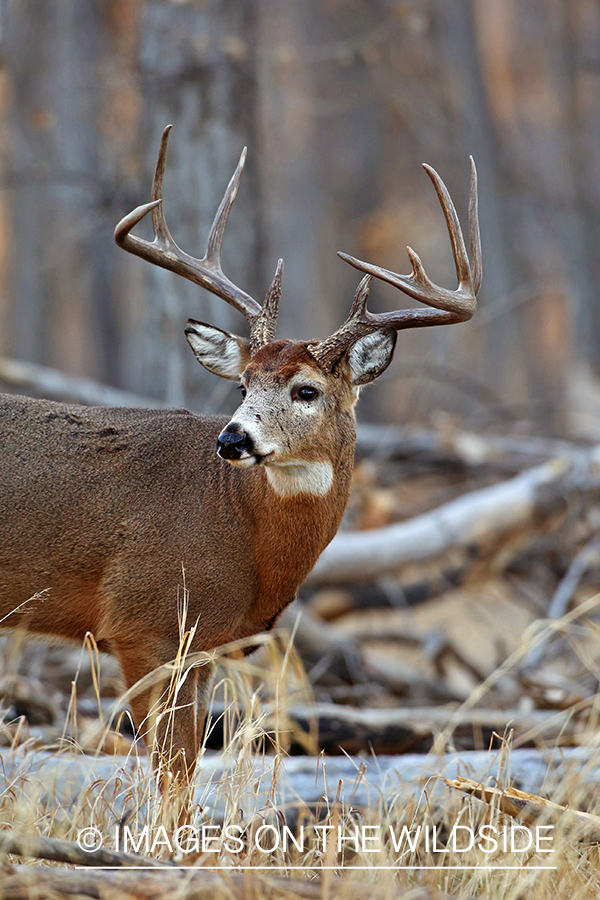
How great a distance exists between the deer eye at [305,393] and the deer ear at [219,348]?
0.47 m

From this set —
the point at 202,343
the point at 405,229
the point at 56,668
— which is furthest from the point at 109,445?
the point at 405,229

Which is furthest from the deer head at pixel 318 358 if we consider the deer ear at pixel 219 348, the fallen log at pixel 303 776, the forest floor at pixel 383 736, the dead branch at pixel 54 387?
the dead branch at pixel 54 387

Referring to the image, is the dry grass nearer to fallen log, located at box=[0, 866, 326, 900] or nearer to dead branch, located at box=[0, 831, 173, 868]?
fallen log, located at box=[0, 866, 326, 900]

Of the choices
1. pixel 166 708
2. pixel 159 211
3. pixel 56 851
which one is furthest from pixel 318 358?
pixel 56 851

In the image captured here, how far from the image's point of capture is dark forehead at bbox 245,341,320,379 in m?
4.56

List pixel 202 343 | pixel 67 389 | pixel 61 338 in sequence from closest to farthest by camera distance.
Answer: pixel 202 343
pixel 67 389
pixel 61 338

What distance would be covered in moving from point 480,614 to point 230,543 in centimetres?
645

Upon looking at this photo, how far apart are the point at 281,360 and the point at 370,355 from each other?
1.36 ft

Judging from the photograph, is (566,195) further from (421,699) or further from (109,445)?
(109,445)

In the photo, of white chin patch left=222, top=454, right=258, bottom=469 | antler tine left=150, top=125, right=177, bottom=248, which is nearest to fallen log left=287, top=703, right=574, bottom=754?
white chin patch left=222, top=454, right=258, bottom=469

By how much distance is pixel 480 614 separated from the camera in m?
10.5

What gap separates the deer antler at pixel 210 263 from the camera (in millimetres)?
4684

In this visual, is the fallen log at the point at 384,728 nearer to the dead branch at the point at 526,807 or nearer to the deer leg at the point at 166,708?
the deer leg at the point at 166,708

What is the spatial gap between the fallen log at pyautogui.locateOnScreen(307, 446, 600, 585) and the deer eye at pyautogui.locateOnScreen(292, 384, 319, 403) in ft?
10.3
